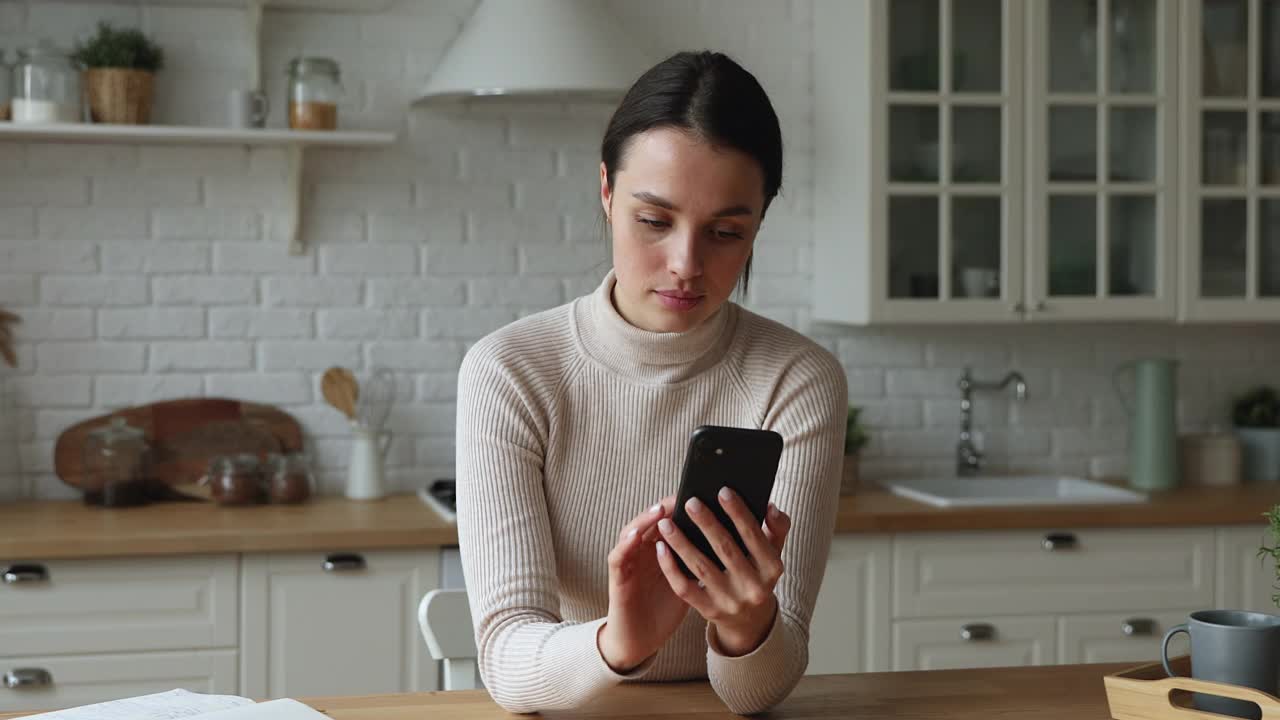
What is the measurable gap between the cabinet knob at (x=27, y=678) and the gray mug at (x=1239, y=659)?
2.27 meters

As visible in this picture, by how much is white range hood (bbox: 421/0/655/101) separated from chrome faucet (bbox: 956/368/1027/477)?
4.16ft

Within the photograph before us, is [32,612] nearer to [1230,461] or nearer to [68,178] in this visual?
[68,178]

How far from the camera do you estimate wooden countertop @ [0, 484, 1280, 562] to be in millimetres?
2797

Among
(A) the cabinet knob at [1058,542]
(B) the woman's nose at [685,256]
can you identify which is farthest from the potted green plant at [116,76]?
(A) the cabinet knob at [1058,542]

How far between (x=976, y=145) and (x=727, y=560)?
2.39m

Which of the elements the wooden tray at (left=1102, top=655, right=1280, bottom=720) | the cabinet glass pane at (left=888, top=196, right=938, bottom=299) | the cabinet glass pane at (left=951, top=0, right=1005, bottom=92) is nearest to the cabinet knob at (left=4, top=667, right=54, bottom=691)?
the cabinet glass pane at (left=888, top=196, right=938, bottom=299)

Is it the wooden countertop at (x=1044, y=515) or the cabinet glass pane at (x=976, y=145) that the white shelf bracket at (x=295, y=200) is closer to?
the wooden countertop at (x=1044, y=515)

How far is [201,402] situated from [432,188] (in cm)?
77

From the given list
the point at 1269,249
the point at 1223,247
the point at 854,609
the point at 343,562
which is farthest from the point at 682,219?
the point at 1269,249

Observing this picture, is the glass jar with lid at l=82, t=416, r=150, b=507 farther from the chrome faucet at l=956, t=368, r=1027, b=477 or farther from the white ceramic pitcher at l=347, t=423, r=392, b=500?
the chrome faucet at l=956, t=368, r=1027, b=477

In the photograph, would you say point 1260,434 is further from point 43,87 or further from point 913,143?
point 43,87

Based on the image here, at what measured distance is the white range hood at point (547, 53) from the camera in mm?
3086

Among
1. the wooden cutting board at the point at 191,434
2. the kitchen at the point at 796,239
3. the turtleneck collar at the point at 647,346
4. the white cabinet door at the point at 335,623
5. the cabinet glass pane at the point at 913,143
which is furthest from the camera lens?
the cabinet glass pane at the point at 913,143

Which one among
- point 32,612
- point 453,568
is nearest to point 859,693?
point 453,568
